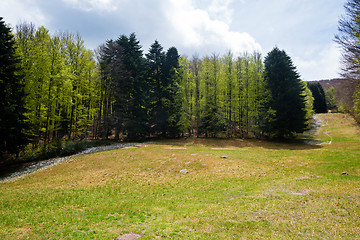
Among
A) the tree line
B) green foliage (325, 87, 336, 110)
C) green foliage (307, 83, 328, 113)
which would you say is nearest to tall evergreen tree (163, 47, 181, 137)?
the tree line

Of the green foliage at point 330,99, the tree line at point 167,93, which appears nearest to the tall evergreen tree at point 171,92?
the tree line at point 167,93

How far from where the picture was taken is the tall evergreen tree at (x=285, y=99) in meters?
32.8

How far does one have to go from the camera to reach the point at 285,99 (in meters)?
33.4

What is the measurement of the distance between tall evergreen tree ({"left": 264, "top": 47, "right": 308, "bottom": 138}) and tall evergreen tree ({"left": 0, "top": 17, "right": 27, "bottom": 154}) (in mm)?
38580

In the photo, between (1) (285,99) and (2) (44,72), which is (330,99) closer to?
(1) (285,99)

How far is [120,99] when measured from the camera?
31.9m

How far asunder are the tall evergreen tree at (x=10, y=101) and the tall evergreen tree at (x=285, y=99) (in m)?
38.6

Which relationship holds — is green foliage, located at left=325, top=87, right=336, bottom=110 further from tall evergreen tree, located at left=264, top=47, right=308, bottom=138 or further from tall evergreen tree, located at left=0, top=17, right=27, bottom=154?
tall evergreen tree, located at left=0, top=17, right=27, bottom=154

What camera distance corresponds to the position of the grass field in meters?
5.89

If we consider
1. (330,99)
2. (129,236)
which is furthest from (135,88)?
(330,99)

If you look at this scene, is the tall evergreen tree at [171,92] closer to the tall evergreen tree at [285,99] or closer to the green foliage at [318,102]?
the tall evergreen tree at [285,99]

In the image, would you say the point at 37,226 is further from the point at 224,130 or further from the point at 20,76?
the point at 224,130

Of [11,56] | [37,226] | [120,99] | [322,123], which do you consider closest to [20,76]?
[11,56]

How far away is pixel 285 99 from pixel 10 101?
42393 mm
